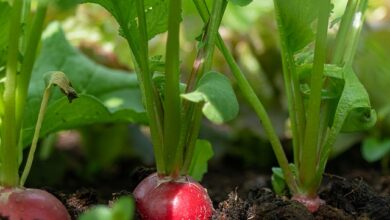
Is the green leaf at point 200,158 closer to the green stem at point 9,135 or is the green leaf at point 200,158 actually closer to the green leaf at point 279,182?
the green leaf at point 279,182

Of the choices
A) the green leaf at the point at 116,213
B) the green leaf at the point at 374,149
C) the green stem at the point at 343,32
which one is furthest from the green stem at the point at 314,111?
the green leaf at the point at 374,149

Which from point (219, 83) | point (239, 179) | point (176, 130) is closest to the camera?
point (219, 83)

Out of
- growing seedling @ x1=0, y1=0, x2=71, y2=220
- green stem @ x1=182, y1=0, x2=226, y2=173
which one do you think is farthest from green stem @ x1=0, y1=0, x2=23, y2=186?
green stem @ x1=182, y1=0, x2=226, y2=173

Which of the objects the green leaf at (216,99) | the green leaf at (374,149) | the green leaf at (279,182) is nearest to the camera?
the green leaf at (216,99)

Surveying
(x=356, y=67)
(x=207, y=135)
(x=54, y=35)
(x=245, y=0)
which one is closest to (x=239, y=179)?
(x=207, y=135)

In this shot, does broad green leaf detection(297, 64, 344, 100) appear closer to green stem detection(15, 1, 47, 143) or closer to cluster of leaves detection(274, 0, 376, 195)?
cluster of leaves detection(274, 0, 376, 195)

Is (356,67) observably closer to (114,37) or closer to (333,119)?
(114,37)
